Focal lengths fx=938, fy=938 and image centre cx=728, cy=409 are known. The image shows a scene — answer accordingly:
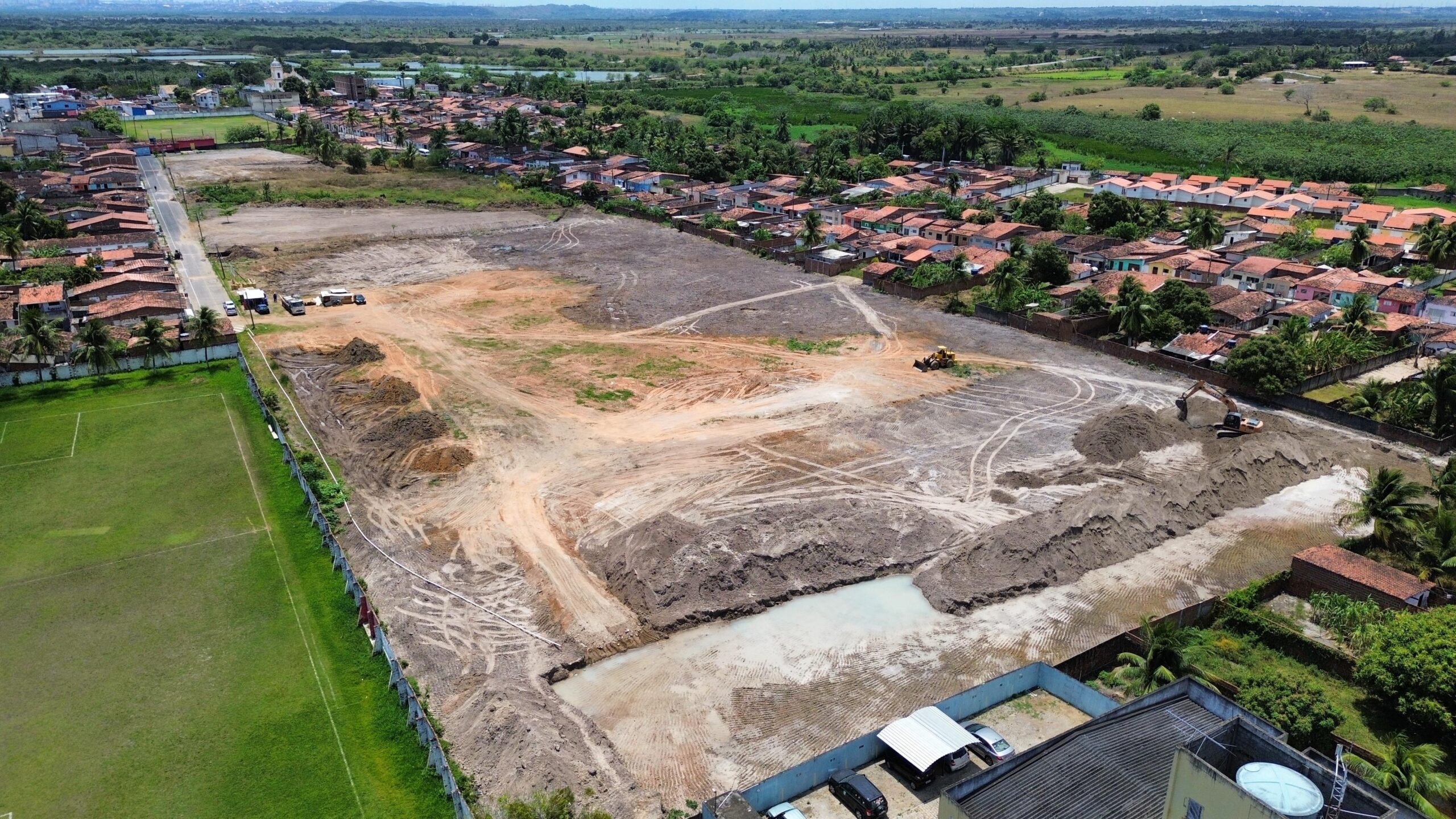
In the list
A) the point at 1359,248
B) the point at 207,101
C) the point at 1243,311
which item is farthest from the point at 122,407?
the point at 207,101

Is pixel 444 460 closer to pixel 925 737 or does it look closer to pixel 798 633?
pixel 798 633

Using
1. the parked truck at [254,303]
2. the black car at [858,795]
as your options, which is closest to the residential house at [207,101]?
the parked truck at [254,303]

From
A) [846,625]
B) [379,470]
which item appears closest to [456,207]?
[379,470]

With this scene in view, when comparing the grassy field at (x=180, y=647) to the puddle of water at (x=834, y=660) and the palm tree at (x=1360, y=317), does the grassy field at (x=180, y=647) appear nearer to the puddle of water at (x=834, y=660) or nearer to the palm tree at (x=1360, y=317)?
the puddle of water at (x=834, y=660)

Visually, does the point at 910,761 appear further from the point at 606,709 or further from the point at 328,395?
the point at 328,395

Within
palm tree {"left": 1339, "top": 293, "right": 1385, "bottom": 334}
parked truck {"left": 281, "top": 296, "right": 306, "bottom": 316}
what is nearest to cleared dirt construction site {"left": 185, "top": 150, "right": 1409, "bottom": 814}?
parked truck {"left": 281, "top": 296, "right": 306, "bottom": 316}

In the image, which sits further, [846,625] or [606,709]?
[846,625]
